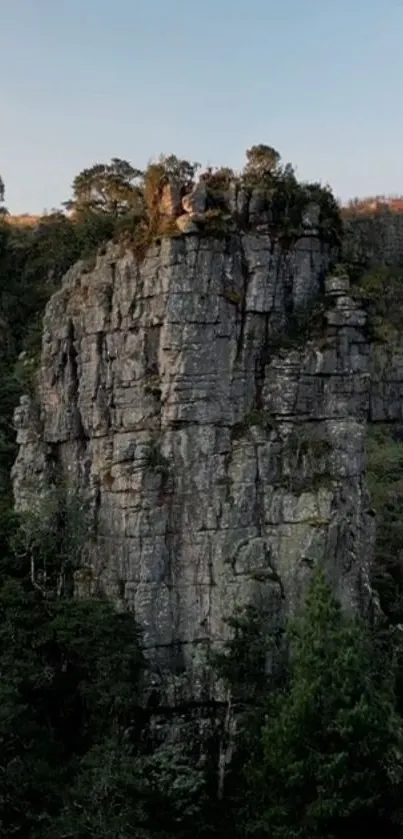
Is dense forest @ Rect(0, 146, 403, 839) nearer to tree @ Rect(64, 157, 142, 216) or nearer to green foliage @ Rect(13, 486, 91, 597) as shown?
green foliage @ Rect(13, 486, 91, 597)

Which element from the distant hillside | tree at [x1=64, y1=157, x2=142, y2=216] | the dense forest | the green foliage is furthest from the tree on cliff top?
the distant hillside

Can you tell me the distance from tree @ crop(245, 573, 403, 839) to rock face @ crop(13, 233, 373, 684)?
345 centimetres

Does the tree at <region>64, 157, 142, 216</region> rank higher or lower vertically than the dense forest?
higher

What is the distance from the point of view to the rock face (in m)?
19.9

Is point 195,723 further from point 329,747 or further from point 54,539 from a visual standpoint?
point 54,539

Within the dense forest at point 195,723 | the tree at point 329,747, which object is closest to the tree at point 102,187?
the dense forest at point 195,723

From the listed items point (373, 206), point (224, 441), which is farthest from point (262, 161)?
point (373, 206)

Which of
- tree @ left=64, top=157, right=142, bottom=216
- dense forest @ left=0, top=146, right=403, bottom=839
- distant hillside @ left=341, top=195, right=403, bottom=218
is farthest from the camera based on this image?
distant hillside @ left=341, top=195, right=403, bottom=218

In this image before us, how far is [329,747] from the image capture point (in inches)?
624

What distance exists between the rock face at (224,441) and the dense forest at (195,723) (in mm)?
833

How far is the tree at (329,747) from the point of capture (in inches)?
603

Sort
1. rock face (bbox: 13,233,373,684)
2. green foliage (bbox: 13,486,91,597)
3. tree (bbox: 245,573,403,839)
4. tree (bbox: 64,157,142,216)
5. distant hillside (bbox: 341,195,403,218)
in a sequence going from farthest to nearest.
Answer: distant hillside (bbox: 341,195,403,218) < tree (bbox: 64,157,142,216) < green foliage (bbox: 13,486,91,597) < rock face (bbox: 13,233,373,684) < tree (bbox: 245,573,403,839)

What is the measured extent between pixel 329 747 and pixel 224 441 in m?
7.38

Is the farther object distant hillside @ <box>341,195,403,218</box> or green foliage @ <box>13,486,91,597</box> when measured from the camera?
distant hillside @ <box>341,195,403,218</box>
